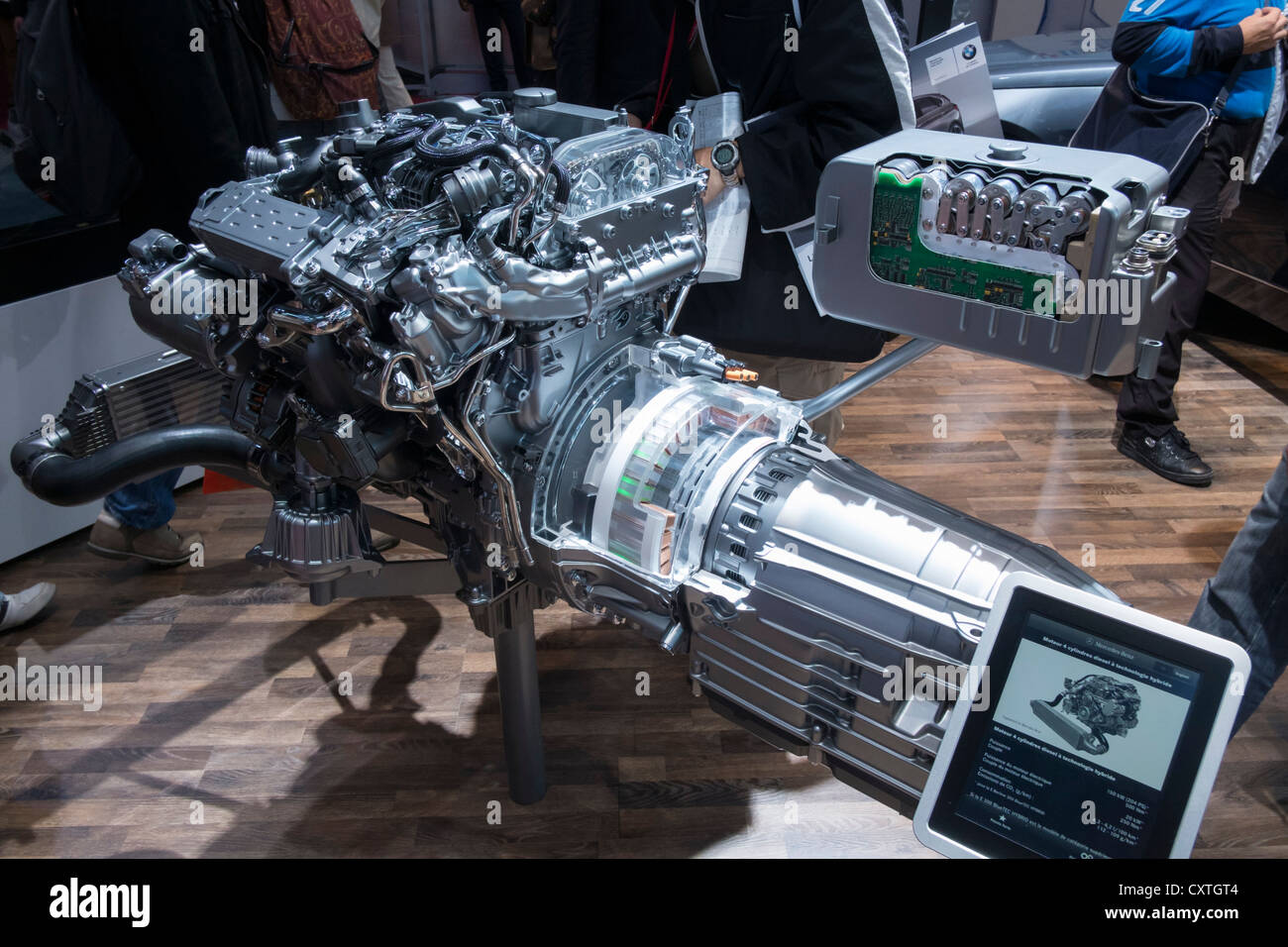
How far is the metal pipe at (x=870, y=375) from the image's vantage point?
7.82 feet

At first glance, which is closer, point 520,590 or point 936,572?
point 936,572

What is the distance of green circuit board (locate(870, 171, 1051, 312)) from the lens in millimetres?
1975

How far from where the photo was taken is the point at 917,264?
2.12 m

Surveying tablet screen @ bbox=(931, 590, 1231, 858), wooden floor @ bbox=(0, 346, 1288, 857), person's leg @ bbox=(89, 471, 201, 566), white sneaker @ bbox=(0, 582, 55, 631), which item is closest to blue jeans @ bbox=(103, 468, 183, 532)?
person's leg @ bbox=(89, 471, 201, 566)

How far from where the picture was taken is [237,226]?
7.25ft

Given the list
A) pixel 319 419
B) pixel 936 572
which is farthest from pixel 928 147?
pixel 319 419

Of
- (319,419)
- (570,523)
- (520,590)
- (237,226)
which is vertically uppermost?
(237,226)

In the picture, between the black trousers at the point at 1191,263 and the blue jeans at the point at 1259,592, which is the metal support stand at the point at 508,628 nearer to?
the blue jeans at the point at 1259,592

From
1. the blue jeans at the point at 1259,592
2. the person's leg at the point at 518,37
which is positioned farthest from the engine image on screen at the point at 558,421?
the person's leg at the point at 518,37

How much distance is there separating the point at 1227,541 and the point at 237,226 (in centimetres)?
390

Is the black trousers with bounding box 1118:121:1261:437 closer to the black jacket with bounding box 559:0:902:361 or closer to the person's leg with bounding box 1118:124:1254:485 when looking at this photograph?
the person's leg with bounding box 1118:124:1254:485

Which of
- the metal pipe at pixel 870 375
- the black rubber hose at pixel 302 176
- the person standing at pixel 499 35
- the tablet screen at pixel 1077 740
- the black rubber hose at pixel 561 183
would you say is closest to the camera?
the tablet screen at pixel 1077 740

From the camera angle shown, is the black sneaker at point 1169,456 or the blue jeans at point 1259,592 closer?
the blue jeans at point 1259,592

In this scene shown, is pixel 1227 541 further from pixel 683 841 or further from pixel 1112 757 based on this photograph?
pixel 1112 757
